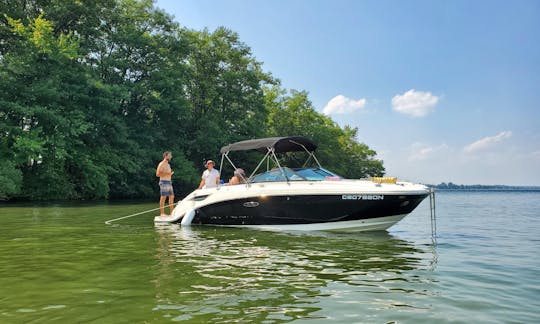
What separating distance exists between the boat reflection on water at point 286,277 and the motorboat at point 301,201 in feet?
3.40

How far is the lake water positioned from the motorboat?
2.49 feet

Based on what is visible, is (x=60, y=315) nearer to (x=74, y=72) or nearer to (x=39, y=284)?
(x=39, y=284)

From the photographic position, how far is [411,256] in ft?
26.0

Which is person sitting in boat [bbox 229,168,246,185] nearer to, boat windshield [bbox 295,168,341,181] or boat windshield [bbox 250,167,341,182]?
boat windshield [bbox 250,167,341,182]

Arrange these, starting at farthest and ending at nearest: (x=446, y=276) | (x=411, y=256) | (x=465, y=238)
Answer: (x=465, y=238)
(x=411, y=256)
(x=446, y=276)

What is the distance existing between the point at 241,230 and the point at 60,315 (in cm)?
771

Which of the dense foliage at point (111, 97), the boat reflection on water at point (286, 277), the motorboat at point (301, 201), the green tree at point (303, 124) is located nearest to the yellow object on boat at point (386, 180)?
the motorboat at point (301, 201)

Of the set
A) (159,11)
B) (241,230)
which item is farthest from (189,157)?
(241,230)

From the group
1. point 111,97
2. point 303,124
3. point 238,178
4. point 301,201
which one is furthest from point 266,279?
point 303,124

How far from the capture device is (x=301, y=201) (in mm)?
11141

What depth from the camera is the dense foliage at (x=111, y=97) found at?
1046 inches

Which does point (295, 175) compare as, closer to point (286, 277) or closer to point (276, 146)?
point (276, 146)

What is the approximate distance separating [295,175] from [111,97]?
77.5 ft

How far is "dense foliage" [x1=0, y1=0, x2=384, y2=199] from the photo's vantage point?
26578 millimetres
